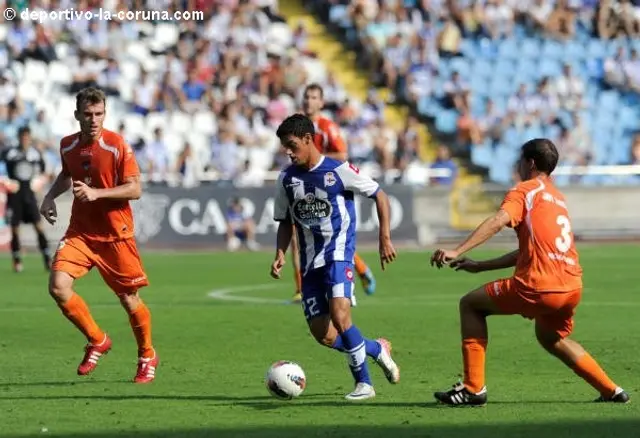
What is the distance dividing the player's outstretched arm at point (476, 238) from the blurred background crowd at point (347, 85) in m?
19.9

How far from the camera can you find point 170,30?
32.5 meters

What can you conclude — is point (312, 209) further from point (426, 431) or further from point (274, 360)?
point (274, 360)

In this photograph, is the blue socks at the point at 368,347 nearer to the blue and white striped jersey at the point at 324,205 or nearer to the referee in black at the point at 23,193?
the blue and white striped jersey at the point at 324,205

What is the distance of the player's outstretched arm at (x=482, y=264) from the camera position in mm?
A: 8750

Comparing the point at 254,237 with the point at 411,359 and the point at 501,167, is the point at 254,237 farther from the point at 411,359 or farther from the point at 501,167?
the point at 411,359

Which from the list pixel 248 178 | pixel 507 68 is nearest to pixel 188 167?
pixel 248 178

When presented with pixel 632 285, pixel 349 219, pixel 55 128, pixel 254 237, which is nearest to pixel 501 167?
pixel 254 237

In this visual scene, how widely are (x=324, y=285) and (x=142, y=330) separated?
184cm

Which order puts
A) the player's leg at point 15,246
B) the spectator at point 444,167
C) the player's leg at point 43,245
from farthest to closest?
the spectator at point 444,167
the player's leg at point 15,246
the player's leg at point 43,245

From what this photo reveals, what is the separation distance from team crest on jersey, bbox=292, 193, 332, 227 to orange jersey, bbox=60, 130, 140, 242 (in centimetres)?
148

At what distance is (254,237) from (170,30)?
6.86 m

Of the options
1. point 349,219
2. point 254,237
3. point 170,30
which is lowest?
point 254,237

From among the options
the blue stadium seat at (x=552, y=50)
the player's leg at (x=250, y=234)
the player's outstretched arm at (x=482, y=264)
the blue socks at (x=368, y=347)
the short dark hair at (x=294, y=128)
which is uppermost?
the blue stadium seat at (x=552, y=50)

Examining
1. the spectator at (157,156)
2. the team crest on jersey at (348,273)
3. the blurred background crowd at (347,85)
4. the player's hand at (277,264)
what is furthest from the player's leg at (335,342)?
the spectator at (157,156)
